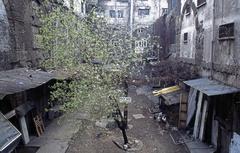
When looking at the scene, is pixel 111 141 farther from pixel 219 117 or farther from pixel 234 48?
pixel 234 48

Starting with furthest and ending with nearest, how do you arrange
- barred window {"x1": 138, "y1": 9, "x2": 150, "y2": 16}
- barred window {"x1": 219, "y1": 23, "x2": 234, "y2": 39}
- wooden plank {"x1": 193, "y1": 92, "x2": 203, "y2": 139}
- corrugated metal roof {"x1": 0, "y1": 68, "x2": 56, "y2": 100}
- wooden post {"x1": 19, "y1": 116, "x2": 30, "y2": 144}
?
barred window {"x1": 138, "y1": 9, "x2": 150, "y2": 16}
wooden plank {"x1": 193, "y1": 92, "x2": 203, "y2": 139}
wooden post {"x1": 19, "y1": 116, "x2": 30, "y2": 144}
barred window {"x1": 219, "y1": 23, "x2": 234, "y2": 39}
corrugated metal roof {"x1": 0, "y1": 68, "x2": 56, "y2": 100}

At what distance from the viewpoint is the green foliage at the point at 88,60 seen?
10828 mm

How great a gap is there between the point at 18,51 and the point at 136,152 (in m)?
6.85

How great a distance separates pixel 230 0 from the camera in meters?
10.4

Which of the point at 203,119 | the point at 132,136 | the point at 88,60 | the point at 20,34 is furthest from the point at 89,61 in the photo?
the point at 203,119

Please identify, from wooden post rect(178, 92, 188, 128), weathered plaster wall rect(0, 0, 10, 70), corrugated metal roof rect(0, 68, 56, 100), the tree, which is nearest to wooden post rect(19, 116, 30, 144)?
the tree

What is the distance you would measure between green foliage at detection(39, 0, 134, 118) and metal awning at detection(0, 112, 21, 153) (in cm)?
352

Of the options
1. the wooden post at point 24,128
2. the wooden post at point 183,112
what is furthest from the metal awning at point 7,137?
the wooden post at point 183,112

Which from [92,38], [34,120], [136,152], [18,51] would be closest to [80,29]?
[92,38]

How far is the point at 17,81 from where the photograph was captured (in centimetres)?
941

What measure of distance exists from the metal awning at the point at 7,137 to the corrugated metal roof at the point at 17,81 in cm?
81

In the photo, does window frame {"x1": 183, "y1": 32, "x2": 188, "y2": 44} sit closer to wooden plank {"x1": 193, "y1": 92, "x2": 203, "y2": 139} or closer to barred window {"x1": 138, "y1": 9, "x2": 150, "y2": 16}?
wooden plank {"x1": 193, "y1": 92, "x2": 203, "y2": 139}

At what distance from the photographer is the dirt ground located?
12.2 metres

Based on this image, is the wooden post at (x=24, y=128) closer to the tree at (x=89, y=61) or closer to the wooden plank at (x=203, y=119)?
the tree at (x=89, y=61)
